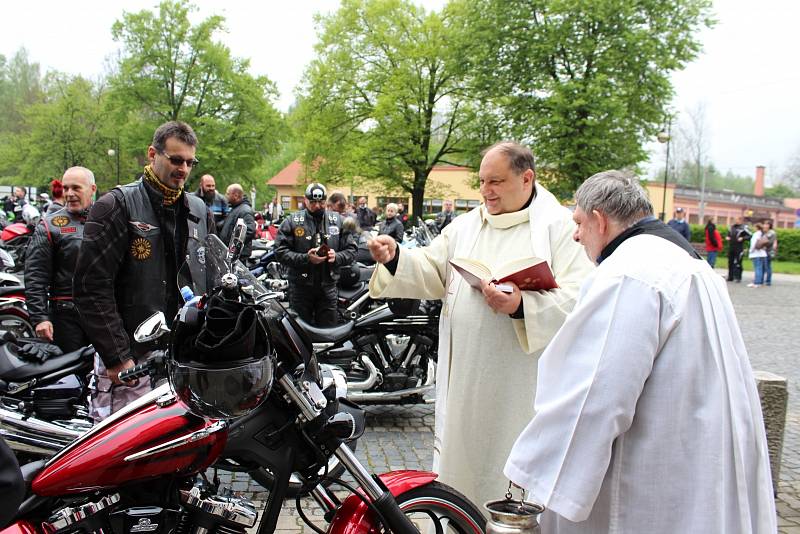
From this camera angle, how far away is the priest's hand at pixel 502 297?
2875 millimetres

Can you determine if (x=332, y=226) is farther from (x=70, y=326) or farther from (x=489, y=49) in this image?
(x=489, y=49)

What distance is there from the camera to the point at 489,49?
91.0 ft

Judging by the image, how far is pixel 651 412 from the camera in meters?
1.80

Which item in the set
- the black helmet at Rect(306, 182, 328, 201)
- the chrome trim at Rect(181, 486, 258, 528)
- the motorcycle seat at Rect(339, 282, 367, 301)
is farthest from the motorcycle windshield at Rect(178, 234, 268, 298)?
the motorcycle seat at Rect(339, 282, 367, 301)

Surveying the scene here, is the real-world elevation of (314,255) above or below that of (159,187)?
below

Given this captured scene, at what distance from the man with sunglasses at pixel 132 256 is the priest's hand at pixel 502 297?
51.5 inches

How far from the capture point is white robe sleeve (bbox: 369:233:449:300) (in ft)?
10.7

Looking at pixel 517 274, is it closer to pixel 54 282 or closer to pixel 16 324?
pixel 54 282

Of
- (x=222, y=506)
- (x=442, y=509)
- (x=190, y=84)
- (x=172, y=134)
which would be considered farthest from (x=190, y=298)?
(x=190, y=84)

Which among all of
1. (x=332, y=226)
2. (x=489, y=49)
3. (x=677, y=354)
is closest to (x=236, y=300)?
(x=677, y=354)

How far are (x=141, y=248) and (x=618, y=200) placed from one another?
2246 millimetres

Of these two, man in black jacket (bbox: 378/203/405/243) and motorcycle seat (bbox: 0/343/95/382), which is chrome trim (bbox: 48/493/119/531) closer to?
motorcycle seat (bbox: 0/343/95/382)

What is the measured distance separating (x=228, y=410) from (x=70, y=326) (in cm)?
317

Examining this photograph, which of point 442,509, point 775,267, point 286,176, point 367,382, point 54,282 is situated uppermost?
point 286,176
